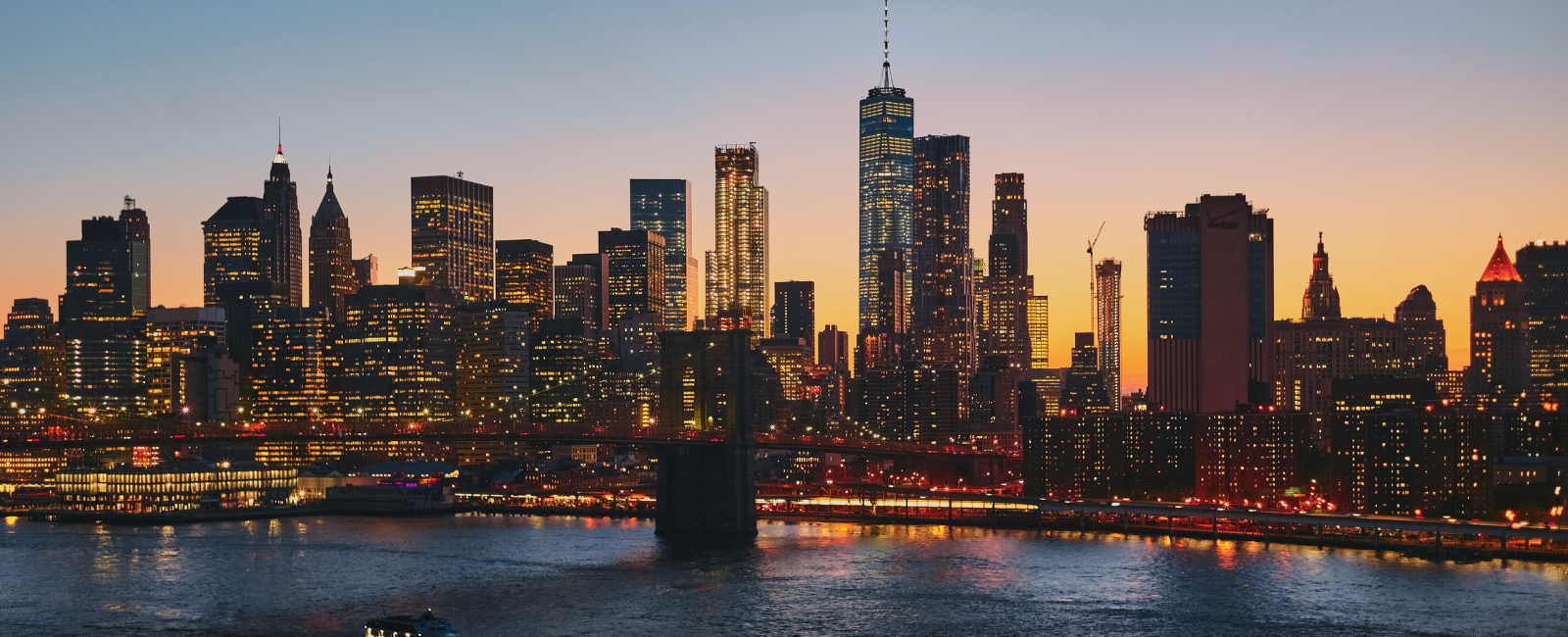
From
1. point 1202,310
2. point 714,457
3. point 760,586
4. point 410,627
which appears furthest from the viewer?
point 1202,310

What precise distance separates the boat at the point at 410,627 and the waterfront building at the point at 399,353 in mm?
127070

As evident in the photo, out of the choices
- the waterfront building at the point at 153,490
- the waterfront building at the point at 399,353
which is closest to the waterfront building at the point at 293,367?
the waterfront building at the point at 399,353

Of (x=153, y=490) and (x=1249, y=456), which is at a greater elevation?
(x=1249, y=456)

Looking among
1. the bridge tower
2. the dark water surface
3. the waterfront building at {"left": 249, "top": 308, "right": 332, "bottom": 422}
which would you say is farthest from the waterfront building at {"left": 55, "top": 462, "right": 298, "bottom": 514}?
the waterfront building at {"left": 249, "top": 308, "right": 332, "bottom": 422}

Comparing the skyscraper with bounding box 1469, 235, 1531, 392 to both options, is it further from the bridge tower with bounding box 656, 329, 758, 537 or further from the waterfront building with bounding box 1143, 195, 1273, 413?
the bridge tower with bounding box 656, 329, 758, 537

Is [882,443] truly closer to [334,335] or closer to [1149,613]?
[1149,613]

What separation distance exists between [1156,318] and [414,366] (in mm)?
74037

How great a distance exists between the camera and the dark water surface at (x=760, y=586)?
168ft

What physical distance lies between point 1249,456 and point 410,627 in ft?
243

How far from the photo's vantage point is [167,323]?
193 metres

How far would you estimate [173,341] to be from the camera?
7510 inches

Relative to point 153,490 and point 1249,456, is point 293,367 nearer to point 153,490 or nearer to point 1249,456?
point 153,490

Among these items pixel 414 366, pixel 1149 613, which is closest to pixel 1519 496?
pixel 1149 613

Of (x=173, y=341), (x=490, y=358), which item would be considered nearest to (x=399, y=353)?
(x=490, y=358)
